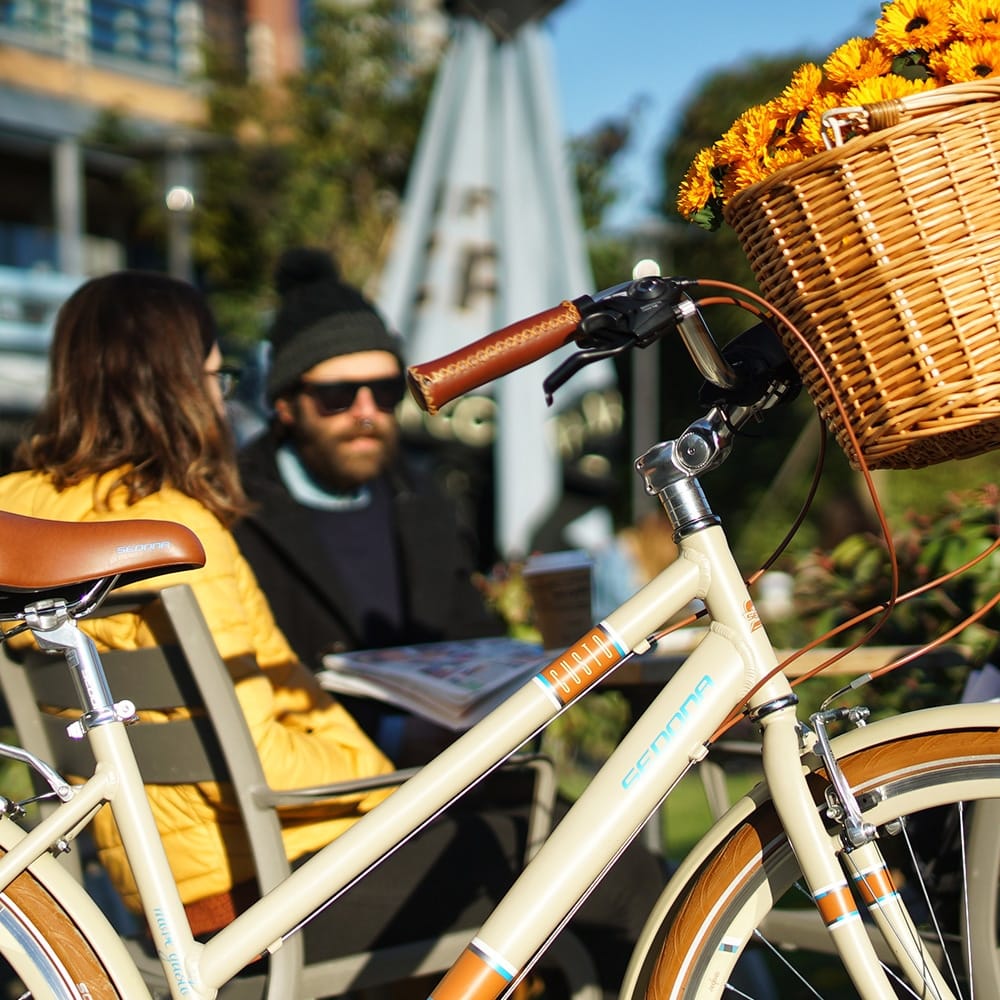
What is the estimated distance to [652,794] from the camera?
151 centimetres

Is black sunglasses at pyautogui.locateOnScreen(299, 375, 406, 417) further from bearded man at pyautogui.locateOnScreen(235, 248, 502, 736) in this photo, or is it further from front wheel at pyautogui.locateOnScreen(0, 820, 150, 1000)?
front wheel at pyautogui.locateOnScreen(0, 820, 150, 1000)

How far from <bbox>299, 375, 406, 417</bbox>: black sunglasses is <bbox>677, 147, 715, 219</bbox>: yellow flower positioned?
66.8 inches

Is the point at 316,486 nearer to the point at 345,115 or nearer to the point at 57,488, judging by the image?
the point at 57,488

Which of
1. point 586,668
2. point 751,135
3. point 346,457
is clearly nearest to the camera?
point 751,135

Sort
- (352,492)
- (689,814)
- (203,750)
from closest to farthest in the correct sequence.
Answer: (203,750) < (352,492) < (689,814)

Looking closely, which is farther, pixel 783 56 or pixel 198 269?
pixel 783 56

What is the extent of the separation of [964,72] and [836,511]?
24.7ft

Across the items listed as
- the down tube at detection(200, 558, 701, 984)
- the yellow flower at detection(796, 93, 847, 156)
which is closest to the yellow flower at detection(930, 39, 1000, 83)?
the yellow flower at detection(796, 93, 847, 156)

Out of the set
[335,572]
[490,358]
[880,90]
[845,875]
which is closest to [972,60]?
[880,90]

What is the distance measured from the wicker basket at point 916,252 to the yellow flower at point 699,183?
13 cm

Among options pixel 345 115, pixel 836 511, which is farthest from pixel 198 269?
pixel 836 511

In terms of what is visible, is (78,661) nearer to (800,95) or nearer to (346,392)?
(800,95)

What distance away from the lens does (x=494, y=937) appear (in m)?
1.50

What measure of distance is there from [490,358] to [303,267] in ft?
7.27
